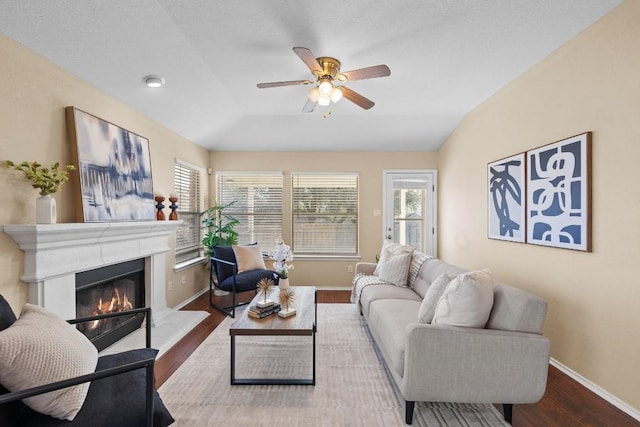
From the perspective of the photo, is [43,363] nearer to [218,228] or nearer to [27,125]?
[27,125]

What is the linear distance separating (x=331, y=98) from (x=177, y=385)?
255cm

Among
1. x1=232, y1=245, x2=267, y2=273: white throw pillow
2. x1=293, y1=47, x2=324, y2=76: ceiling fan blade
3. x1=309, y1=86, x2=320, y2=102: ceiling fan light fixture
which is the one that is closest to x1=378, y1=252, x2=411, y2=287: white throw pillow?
x1=232, y1=245, x2=267, y2=273: white throw pillow

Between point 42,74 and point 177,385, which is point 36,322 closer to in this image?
point 177,385

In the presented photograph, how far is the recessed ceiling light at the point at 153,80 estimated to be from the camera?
290cm

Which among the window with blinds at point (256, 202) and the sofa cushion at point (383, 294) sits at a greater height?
the window with blinds at point (256, 202)

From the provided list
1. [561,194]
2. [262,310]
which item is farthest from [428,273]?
[262,310]

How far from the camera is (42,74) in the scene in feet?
7.34

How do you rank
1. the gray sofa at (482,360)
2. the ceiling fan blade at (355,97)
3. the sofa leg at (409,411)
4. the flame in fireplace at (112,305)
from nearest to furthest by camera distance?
the gray sofa at (482,360), the sofa leg at (409,411), the ceiling fan blade at (355,97), the flame in fireplace at (112,305)

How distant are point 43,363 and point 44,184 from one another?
1363 millimetres

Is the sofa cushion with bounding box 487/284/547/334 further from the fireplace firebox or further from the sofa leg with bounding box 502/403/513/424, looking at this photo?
the fireplace firebox

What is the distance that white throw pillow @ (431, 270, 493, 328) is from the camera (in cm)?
191

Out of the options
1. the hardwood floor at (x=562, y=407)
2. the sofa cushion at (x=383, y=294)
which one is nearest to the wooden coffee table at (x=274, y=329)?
the hardwood floor at (x=562, y=407)

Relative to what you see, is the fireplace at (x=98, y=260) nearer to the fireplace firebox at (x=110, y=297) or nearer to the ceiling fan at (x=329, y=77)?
the fireplace firebox at (x=110, y=297)

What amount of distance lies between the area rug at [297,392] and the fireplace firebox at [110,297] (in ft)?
2.57
